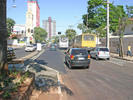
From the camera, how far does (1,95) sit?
4.82 meters

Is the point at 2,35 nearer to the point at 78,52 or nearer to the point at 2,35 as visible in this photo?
the point at 2,35

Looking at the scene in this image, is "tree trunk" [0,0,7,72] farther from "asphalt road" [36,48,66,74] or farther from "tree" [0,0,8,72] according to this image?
"asphalt road" [36,48,66,74]

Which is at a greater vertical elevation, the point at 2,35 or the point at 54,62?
the point at 2,35

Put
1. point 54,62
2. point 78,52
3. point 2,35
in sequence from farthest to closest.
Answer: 1. point 54,62
2. point 78,52
3. point 2,35

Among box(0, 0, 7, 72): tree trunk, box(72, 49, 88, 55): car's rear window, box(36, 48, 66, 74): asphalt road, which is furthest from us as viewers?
box(36, 48, 66, 74): asphalt road

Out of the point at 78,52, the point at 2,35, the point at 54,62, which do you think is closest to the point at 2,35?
the point at 2,35

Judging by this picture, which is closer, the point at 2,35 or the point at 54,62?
the point at 2,35

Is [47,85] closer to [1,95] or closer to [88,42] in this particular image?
[1,95]

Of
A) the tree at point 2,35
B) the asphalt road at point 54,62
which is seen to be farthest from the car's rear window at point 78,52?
the tree at point 2,35

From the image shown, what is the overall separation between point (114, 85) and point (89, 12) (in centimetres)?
4208

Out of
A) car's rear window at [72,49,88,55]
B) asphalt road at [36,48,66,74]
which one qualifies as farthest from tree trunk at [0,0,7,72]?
car's rear window at [72,49,88,55]

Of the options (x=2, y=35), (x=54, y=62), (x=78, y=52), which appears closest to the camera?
(x=2, y=35)

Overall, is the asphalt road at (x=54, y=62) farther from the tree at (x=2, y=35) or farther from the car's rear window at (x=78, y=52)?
the tree at (x=2, y=35)

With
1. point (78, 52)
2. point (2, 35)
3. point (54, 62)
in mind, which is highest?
point (2, 35)
